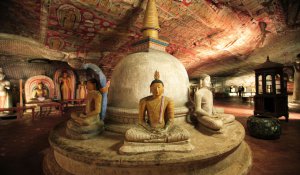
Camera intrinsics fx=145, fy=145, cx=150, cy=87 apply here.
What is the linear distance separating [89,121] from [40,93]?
25.5ft

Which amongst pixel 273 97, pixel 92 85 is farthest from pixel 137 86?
pixel 273 97

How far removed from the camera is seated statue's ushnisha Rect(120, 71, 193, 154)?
224cm

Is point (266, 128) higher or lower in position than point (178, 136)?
lower

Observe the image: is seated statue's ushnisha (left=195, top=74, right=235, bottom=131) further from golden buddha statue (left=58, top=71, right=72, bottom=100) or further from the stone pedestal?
golden buddha statue (left=58, top=71, right=72, bottom=100)

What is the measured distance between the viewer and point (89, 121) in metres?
2.87

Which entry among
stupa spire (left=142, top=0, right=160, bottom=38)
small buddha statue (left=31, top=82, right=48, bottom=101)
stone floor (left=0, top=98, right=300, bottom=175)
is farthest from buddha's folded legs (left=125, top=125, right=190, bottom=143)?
small buddha statue (left=31, top=82, right=48, bottom=101)

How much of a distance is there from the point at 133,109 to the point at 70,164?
1535mm

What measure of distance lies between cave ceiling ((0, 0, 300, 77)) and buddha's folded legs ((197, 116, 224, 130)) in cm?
428

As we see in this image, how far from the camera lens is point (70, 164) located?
2.40 meters

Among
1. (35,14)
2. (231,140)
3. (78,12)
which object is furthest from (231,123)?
(35,14)

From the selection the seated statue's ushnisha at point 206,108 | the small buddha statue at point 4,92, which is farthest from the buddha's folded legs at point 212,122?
the small buddha statue at point 4,92

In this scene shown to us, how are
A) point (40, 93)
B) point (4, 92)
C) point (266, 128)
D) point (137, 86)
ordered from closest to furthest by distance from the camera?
point (137, 86) → point (266, 128) → point (4, 92) → point (40, 93)

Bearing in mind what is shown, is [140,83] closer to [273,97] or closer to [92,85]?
[92,85]

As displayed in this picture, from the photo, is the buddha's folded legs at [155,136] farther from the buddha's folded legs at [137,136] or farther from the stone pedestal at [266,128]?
the stone pedestal at [266,128]
